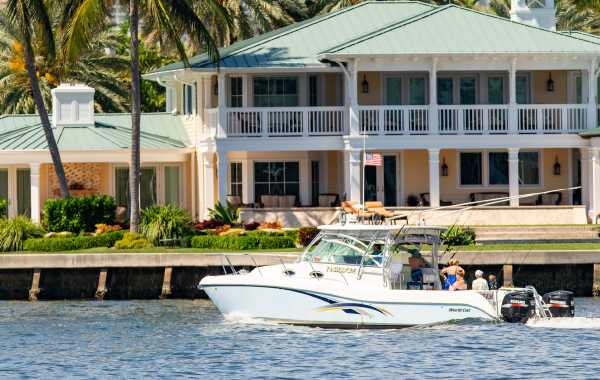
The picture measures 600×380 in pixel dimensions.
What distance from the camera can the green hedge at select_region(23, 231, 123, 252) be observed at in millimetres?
47125

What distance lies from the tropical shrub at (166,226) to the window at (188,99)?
33.1 feet

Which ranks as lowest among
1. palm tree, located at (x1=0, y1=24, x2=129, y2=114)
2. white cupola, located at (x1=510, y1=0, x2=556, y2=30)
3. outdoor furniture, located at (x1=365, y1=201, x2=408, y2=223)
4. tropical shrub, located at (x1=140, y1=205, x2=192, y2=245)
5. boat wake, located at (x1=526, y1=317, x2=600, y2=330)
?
boat wake, located at (x1=526, y1=317, x2=600, y2=330)

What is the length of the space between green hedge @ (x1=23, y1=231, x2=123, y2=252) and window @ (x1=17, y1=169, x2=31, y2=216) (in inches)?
353

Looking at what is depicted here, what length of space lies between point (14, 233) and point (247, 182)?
10.0m

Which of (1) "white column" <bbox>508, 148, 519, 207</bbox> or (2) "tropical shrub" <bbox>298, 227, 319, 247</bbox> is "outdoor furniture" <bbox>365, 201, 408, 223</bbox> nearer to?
(2) "tropical shrub" <bbox>298, 227, 319, 247</bbox>

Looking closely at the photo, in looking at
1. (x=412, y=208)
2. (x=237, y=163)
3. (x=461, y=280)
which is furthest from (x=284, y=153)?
(x=461, y=280)

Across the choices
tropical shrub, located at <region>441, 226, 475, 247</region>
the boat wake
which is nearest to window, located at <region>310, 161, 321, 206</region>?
tropical shrub, located at <region>441, 226, 475, 247</region>

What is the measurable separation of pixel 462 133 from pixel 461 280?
1690cm

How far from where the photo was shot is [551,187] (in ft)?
184

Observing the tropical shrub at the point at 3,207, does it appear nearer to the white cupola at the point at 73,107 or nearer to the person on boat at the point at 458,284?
the white cupola at the point at 73,107

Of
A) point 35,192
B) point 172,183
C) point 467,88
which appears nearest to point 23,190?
point 35,192

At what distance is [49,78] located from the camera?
6762 centimetres

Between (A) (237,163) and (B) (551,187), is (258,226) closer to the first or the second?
(A) (237,163)

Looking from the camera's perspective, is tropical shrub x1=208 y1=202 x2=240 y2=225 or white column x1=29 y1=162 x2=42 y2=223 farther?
white column x1=29 y1=162 x2=42 y2=223
